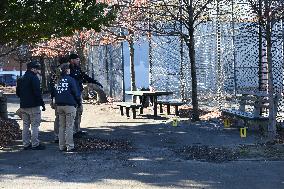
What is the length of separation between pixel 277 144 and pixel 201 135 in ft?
7.53

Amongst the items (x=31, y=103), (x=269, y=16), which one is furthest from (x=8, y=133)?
(x=269, y=16)

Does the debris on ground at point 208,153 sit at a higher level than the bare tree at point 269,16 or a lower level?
lower

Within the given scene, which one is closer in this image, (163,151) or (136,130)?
(163,151)

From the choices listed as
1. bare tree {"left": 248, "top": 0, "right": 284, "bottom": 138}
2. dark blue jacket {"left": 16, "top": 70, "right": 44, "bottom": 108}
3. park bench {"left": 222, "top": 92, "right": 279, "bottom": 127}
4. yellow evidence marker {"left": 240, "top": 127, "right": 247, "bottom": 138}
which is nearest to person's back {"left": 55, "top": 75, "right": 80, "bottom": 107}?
dark blue jacket {"left": 16, "top": 70, "right": 44, "bottom": 108}

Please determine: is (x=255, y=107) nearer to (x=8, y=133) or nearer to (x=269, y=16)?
(x=269, y=16)

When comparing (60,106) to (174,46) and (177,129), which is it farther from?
(174,46)

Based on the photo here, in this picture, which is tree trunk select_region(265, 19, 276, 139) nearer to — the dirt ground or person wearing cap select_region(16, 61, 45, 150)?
the dirt ground

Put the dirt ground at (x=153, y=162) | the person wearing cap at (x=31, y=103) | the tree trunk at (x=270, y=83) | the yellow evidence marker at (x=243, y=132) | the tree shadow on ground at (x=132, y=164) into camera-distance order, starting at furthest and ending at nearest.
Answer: the yellow evidence marker at (x=243, y=132)
the person wearing cap at (x=31, y=103)
the tree trunk at (x=270, y=83)
the tree shadow on ground at (x=132, y=164)
the dirt ground at (x=153, y=162)

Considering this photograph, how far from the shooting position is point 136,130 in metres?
13.3

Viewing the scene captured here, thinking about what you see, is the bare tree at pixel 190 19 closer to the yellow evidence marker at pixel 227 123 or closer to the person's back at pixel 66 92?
the yellow evidence marker at pixel 227 123

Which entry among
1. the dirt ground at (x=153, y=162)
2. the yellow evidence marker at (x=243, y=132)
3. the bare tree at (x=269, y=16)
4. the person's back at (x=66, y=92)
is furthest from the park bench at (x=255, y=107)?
the person's back at (x=66, y=92)

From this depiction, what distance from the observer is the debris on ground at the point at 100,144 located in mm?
10414

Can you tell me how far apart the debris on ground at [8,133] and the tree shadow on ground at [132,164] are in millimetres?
261

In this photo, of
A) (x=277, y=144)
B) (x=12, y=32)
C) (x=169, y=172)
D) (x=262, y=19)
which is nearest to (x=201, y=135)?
(x=277, y=144)
